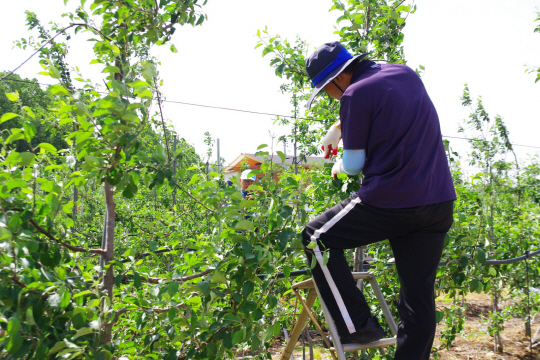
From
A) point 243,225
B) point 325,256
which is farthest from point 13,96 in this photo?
point 325,256

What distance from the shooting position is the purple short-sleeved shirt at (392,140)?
1.58 metres

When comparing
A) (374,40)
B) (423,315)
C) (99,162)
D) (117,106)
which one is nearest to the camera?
(117,106)

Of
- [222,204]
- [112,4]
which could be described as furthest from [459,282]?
[112,4]

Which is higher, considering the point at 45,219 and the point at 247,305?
the point at 45,219

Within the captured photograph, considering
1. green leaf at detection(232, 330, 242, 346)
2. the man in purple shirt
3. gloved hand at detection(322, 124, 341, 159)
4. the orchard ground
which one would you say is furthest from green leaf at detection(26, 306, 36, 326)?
the orchard ground

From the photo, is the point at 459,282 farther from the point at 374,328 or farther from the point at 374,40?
the point at 374,40

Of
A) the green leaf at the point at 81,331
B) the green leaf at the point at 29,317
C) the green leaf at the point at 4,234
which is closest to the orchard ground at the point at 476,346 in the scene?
the green leaf at the point at 81,331

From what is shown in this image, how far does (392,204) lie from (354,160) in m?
0.24

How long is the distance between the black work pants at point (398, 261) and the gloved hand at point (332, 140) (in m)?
0.45

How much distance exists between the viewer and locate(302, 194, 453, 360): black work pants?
1675mm

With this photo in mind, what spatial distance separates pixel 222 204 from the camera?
1665 mm

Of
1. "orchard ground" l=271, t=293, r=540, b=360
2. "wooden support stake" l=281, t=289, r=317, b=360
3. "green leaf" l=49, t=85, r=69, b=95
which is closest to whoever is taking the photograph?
"green leaf" l=49, t=85, r=69, b=95

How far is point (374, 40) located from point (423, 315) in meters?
2.04

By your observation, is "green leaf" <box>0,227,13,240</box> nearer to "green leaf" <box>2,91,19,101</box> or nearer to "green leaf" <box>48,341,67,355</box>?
"green leaf" <box>48,341,67,355</box>
